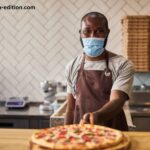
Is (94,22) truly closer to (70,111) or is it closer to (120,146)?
(70,111)

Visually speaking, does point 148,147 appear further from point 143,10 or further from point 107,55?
point 143,10

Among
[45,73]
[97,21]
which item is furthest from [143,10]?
[97,21]

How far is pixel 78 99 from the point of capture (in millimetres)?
1804

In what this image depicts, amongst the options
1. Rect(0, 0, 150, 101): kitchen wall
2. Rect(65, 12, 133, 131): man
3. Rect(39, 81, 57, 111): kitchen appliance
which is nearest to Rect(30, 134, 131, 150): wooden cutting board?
Rect(65, 12, 133, 131): man

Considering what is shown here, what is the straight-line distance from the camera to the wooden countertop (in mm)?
1389

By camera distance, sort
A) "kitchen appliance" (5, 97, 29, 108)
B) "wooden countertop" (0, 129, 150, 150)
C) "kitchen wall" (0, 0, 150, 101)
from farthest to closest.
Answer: "kitchen wall" (0, 0, 150, 101) → "kitchen appliance" (5, 97, 29, 108) → "wooden countertop" (0, 129, 150, 150)

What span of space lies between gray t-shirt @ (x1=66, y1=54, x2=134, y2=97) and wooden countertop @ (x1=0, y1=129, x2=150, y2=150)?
0.27 metres

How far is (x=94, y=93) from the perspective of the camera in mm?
1779

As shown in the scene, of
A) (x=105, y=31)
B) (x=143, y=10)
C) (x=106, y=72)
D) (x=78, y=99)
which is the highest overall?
(x=143, y=10)

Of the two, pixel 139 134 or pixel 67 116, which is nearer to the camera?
pixel 139 134

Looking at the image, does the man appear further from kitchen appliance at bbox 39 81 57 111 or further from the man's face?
kitchen appliance at bbox 39 81 57 111

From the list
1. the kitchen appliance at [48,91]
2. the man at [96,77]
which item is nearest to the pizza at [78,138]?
the man at [96,77]

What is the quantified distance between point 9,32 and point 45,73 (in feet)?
1.62

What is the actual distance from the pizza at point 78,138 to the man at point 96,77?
0.22 m
